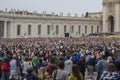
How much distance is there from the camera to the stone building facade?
8938 cm

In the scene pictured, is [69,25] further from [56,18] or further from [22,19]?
[22,19]

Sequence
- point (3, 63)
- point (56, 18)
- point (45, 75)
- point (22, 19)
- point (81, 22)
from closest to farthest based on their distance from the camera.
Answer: point (45, 75)
point (3, 63)
point (22, 19)
point (56, 18)
point (81, 22)

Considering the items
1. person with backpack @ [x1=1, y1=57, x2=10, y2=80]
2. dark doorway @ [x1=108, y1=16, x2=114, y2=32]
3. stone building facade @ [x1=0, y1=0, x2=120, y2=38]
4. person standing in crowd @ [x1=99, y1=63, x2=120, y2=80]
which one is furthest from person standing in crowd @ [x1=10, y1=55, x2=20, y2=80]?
dark doorway @ [x1=108, y1=16, x2=114, y2=32]

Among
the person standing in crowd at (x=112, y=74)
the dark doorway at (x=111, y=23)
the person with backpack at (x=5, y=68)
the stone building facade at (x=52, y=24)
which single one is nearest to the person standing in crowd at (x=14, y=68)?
the person with backpack at (x=5, y=68)

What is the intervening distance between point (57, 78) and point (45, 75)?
0.84 meters

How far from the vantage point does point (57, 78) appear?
40.7 ft

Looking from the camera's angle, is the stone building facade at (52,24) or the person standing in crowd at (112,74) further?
the stone building facade at (52,24)

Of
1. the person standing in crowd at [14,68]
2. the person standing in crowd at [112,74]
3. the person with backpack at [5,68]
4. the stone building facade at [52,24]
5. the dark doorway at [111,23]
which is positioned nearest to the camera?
the person standing in crowd at [112,74]

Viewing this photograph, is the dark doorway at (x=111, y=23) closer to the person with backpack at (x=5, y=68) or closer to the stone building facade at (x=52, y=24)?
the stone building facade at (x=52, y=24)

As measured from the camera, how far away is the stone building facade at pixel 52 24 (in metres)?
89.4

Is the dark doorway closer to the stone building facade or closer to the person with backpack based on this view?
the stone building facade

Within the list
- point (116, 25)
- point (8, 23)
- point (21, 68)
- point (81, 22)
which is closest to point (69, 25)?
point (81, 22)

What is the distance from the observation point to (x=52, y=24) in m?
99.9

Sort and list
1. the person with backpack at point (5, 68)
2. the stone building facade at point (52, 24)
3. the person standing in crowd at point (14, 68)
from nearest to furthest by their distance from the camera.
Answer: the person standing in crowd at point (14, 68) < the person with backpack at point (5, 68) < the stone building facade at point (52, 24)
